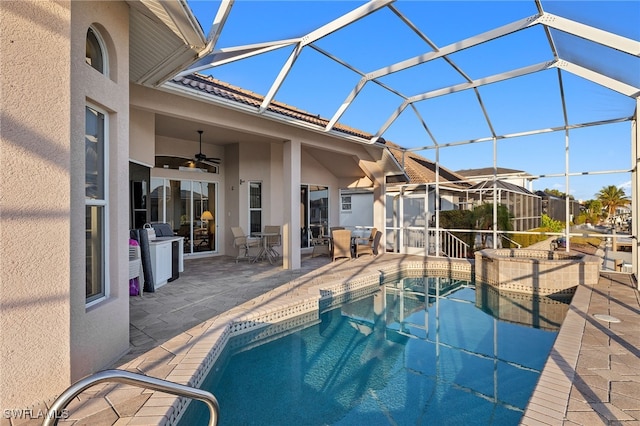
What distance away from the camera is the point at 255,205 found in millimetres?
12055

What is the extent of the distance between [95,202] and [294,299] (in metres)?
3.86

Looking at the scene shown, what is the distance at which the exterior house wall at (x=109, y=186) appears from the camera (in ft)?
10.8

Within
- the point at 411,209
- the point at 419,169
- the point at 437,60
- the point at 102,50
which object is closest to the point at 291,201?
the point at 437,60

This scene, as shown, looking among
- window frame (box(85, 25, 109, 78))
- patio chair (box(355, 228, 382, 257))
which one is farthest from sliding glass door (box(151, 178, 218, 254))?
window frame (box(85, 25, 109, 78))

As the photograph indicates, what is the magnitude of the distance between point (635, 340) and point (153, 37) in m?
7.65

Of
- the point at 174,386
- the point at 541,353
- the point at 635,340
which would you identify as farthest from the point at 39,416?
the point at 635,340

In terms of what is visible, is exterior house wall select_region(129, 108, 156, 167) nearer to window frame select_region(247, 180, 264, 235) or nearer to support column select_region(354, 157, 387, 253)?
window frame select_region(247, 180, 264, 235)

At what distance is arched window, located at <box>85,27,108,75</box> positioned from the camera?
381 centimetres

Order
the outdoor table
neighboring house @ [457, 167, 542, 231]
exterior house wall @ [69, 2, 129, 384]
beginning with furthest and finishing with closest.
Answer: neighboring house @ [457, 167, 542, 231]
the outdoor table
exterior house wall @ [69, 2, 129, 384]

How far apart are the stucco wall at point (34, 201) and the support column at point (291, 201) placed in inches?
249

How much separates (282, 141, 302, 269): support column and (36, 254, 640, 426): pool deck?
0.83m

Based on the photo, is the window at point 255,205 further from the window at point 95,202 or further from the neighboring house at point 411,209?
the window at point 95,202

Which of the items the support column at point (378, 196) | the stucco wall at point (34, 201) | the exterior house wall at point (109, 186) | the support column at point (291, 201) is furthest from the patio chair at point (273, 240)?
the stucco wall at point (34, 201)

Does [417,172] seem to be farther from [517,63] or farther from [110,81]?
[110,81]
